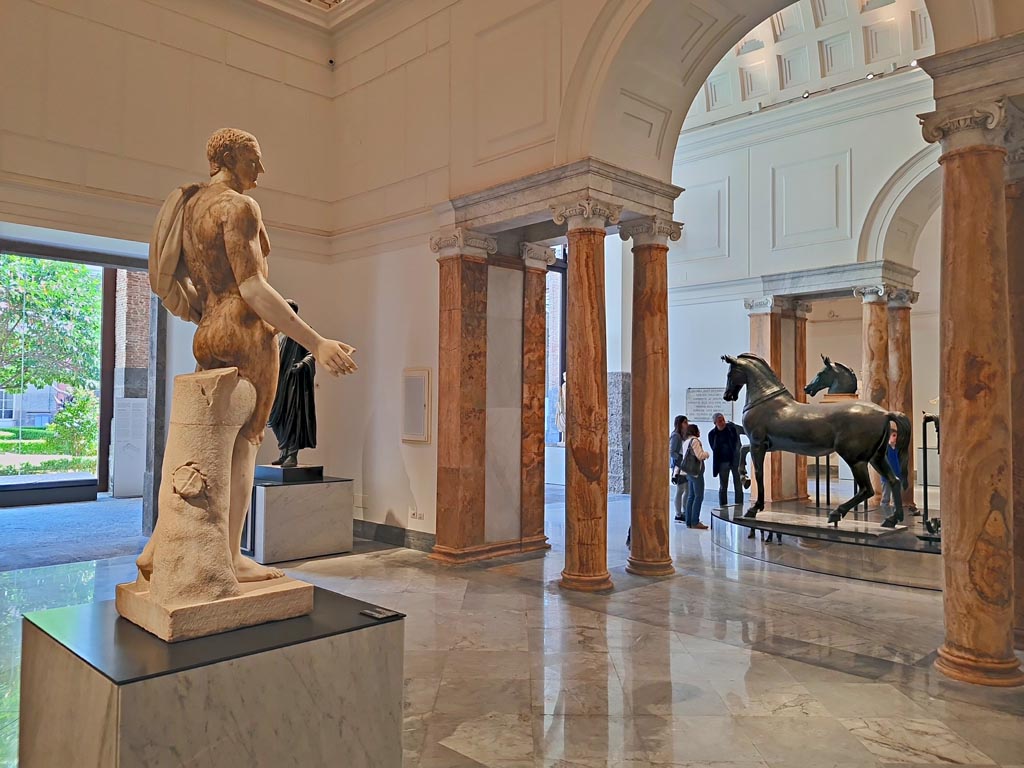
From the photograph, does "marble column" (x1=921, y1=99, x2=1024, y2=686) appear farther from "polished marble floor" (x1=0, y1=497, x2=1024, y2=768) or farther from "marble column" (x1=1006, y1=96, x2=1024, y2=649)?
"marble column" (x1=1006, y1=96, x2=1024, y2=649)

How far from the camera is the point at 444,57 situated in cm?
859

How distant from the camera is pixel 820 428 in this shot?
848cm

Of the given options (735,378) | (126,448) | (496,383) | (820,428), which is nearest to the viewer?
(820,428)

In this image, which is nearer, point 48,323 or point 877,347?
point 877,347

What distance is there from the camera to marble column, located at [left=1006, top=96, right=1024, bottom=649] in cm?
510

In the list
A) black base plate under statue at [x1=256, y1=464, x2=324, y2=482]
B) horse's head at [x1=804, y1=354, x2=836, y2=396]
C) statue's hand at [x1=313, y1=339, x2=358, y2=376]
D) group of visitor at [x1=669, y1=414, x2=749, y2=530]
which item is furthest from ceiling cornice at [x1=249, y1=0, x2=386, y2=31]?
statue's hand at [x1=313, y1=339, x2=358, y2=376]

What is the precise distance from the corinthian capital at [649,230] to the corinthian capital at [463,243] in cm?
153

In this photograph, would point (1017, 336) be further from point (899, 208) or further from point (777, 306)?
point (777, 306)

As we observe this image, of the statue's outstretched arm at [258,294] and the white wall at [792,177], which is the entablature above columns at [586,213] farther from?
the white wall at [792,177]

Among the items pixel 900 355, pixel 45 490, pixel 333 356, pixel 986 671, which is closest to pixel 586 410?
pixel 986 671

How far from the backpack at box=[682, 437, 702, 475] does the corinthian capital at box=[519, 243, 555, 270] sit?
3069 mm

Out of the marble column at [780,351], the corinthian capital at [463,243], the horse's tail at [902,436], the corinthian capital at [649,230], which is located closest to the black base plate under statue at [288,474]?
the corinthian capital at [463,243]

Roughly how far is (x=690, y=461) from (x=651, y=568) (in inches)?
113

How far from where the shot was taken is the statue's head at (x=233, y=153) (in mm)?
3299
